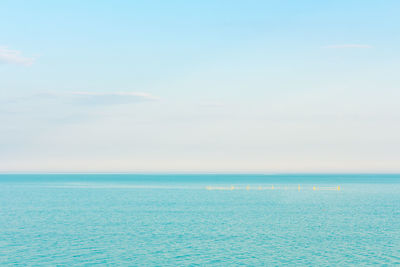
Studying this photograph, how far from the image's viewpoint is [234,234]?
2539 inches

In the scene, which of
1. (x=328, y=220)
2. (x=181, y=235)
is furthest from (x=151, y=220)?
(x=328, y=220)

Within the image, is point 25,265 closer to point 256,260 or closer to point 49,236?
point 49,236

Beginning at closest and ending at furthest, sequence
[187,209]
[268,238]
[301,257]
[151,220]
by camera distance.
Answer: [301,257]
[268,238]
[151,220]
[187,209]

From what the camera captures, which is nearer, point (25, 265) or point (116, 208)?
point (25, 265)

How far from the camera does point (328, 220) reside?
3201 inches

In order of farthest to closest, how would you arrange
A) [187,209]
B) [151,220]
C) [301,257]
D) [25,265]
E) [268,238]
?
[187,209]
[151,220]
[268,238]
[301,257]
[25,265]

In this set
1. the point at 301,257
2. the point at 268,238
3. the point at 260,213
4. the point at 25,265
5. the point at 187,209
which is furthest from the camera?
the point at 187,209

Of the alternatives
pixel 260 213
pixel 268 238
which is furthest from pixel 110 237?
pixel 260 213

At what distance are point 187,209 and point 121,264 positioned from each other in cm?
5562

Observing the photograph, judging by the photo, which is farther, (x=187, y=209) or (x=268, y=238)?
(x=187, y=209)

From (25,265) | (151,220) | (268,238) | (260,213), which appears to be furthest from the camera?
(260,213)

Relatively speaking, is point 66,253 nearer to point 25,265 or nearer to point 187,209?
point 25,265

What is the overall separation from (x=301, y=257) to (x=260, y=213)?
1706 inches

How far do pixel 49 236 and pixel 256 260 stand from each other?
3115 centimetres
